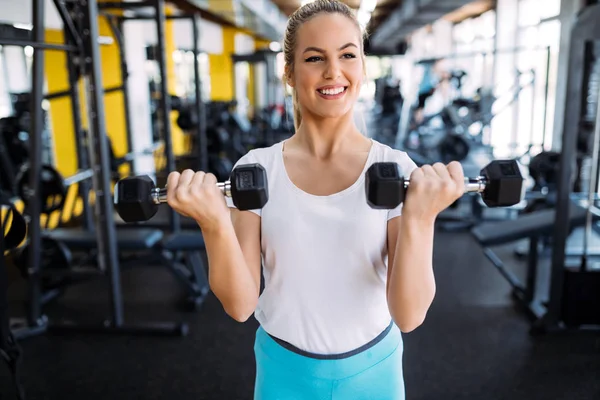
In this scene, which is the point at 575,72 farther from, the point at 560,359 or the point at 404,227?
the point at 404,227

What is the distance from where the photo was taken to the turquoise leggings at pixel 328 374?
74cm

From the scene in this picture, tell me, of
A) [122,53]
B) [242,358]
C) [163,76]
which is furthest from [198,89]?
[242,358]

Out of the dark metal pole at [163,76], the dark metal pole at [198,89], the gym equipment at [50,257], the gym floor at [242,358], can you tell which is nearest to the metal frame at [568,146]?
the gym floor at [242,358]

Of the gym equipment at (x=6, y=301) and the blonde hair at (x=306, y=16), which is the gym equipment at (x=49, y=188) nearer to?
the gym equipment at (x=6, y=301)

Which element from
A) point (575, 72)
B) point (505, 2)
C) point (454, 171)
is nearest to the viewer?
point (454, 171)

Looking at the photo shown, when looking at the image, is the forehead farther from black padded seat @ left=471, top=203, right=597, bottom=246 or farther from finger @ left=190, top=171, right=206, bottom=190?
black padded seat @ left=471, top=203, right=597, bottom=246

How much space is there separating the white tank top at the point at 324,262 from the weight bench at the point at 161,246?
1807 mm

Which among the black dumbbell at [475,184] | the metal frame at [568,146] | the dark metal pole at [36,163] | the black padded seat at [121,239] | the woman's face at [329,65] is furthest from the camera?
the black padded seat at [121,239]

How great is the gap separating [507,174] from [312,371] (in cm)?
38

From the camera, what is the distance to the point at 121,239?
254 cm

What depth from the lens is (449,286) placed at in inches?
113

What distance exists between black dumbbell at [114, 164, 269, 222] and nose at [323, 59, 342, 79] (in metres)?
0.16

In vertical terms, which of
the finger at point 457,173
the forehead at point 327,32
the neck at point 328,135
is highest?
the forehead at point 327,32

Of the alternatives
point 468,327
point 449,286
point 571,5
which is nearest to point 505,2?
point 571,5
